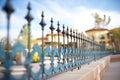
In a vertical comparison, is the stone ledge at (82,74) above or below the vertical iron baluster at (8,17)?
below

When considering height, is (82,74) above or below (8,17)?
below

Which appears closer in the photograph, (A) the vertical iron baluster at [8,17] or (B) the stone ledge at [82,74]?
(A) the vertical iron baluster at [8,17]

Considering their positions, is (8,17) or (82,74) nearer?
(8,17)

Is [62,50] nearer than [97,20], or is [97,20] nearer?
[62,50]

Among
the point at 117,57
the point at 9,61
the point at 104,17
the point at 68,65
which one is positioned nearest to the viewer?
the point at 9,61

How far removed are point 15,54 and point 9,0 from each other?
0.60m

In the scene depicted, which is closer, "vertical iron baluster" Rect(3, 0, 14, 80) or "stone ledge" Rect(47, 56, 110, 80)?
"vertical iron baluster" Rect(3, 0, 14, 80)

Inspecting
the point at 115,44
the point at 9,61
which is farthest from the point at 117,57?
the point at 115,44

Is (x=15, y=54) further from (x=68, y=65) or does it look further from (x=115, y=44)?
(x=115, y=44)

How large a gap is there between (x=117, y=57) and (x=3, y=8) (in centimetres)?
2351

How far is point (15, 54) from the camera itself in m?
2.20

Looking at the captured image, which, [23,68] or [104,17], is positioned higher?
[104,17]

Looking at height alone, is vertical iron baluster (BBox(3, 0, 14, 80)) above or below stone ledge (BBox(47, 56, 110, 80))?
above

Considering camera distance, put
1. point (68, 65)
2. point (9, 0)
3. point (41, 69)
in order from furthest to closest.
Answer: point (68, 65) < point (41, 69) < point (9, 0)
